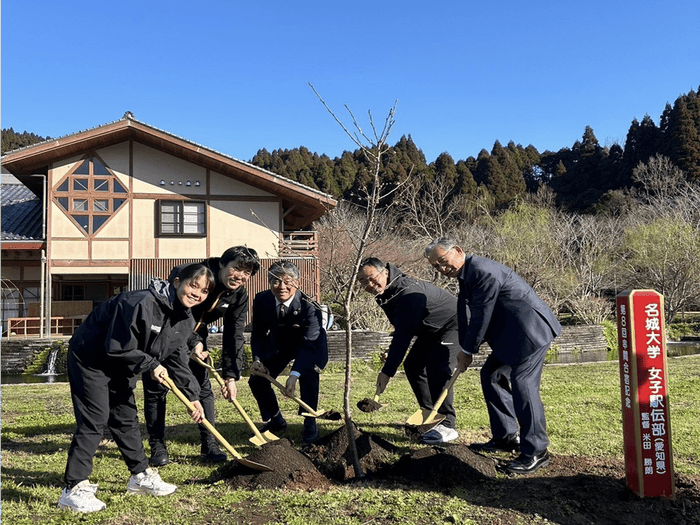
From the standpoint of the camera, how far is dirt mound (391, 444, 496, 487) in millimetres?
3893

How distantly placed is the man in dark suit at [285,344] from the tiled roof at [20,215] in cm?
1442

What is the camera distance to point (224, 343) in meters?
5.03

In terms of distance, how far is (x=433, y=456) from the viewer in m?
A: 4.04

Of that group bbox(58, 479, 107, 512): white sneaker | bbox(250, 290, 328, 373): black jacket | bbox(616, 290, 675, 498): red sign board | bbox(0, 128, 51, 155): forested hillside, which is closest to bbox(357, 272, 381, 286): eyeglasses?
bbox(250, 290, 328, 373): black jacket

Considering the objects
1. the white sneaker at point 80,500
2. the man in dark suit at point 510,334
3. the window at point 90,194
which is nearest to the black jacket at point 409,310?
the man in dark suit at point 510,334

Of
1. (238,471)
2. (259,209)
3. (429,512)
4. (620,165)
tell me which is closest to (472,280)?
(429,512)

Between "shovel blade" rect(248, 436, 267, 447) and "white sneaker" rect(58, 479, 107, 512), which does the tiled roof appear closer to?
"shovel blade" rect(248, 436, 267, 447)

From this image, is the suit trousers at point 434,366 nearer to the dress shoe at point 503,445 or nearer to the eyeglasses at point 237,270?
the dress shoe at point 503,445

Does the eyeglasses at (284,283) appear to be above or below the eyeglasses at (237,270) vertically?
below

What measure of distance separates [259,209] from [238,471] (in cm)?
1445

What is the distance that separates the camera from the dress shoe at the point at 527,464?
13.2 ft

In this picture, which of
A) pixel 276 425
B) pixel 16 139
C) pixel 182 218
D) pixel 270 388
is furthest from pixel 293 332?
pixel 16 139

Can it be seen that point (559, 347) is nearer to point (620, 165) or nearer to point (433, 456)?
point (433, 456)

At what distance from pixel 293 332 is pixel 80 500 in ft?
8.39
